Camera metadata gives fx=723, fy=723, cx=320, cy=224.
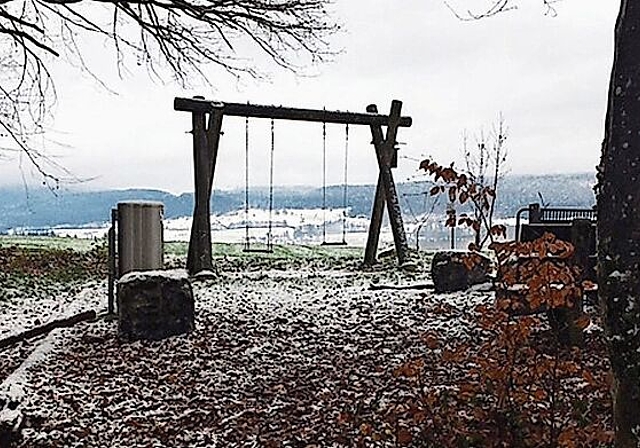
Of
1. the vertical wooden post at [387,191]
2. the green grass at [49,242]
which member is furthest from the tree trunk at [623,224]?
the green grass at [49,242]

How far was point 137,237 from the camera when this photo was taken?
6195 millimetres

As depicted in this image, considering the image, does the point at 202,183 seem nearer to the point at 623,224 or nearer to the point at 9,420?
the point at 9,420

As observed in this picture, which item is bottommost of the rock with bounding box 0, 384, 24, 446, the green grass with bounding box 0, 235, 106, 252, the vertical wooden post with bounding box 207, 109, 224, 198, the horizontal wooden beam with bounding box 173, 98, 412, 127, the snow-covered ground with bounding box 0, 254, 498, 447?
the snow-covered ground with bounding box 0, 254, 498, 447

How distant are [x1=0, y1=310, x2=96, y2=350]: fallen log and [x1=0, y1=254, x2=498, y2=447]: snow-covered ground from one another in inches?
2.6

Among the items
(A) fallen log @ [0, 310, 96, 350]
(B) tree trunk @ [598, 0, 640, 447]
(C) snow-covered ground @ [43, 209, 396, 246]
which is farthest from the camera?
(C) snow-covered ground @ [43, 209, 396, 246]

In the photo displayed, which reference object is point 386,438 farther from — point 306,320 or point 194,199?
point 194,199

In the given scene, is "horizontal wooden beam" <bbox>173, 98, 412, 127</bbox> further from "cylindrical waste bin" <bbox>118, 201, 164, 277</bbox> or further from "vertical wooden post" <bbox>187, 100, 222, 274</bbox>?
"cylindrical waste bin" <bbox>118, 201, 164, 277</bbox>

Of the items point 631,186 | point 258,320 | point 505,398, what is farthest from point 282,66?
point 631,186

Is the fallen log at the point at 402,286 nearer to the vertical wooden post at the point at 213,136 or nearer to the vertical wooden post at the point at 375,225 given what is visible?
the vertical wooden post at the point at 375,225

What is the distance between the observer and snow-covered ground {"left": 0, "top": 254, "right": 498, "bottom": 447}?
11.3 ft

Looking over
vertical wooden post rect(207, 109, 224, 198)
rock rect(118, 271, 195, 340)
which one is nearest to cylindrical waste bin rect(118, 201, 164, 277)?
rock rect(118, 271, 195, 340)

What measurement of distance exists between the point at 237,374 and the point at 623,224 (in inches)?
120

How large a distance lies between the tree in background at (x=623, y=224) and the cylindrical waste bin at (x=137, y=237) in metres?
4.89

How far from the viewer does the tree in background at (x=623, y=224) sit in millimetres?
1771
